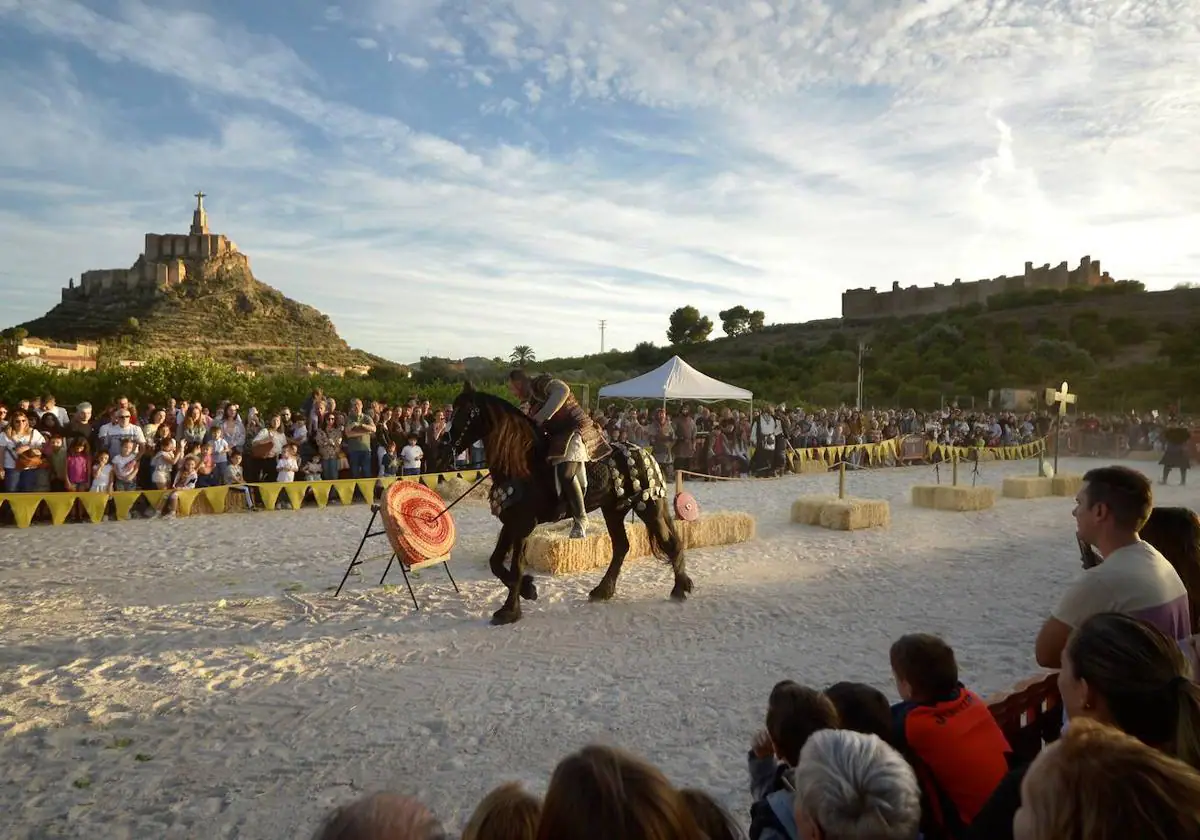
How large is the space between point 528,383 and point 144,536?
22.6ft

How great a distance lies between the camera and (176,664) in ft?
18.7

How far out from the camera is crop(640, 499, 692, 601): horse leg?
7.85m

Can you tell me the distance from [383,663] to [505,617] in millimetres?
Result: 1343

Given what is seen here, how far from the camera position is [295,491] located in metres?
13.5

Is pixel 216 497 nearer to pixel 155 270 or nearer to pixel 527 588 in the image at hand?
pixel 527 588

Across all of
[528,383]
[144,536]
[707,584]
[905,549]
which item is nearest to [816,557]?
[905,549]

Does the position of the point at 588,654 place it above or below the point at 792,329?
below

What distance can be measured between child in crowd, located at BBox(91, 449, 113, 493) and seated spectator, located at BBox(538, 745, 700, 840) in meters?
12.9

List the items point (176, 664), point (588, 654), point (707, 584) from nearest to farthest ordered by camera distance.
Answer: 1. point (176, 664)
2. point (588, 654)
3. point (707, 584)

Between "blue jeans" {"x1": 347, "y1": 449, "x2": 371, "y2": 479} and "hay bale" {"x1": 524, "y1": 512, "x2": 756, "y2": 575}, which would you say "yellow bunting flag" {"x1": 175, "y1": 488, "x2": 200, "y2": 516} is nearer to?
"blue jeans" {"x1": 347, "y1": 449, "x2": 371, "y2": 479}

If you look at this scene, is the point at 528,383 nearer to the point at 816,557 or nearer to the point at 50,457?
the point at 816,557

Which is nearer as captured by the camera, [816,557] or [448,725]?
[448,725]

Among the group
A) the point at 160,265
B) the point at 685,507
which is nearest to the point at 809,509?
the point at 685,507

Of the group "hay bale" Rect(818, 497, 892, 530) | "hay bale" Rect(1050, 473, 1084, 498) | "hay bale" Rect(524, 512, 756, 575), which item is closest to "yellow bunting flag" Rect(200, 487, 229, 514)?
"hay bale" Rect(524, 512, 756, 575)
